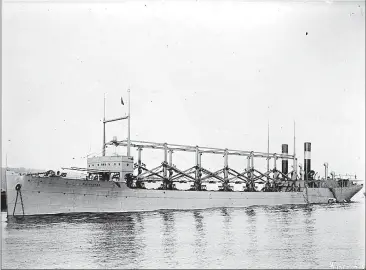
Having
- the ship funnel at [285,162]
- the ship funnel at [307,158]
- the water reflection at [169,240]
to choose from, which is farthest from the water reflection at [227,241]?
the ship funnel at [307,158]

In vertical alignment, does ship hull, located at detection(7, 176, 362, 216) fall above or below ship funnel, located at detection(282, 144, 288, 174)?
below

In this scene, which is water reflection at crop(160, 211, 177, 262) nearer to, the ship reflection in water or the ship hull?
the ship reflection in water

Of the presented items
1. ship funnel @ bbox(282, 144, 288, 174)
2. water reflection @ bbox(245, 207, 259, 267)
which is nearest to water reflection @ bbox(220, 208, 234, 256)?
water reflection @ bbox(245, 207, 259, 267)

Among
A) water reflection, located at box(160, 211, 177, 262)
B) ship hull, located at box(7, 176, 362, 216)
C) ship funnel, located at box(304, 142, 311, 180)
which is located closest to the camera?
water reflection, located at box(160, 211, 177, 262)

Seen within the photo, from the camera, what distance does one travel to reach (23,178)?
31.0 meters

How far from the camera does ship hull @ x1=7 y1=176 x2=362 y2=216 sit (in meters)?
31.2

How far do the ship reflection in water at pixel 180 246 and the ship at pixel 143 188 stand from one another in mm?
8031

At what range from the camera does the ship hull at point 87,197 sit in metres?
31.2

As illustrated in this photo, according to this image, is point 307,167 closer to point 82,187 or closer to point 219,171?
point 219,171

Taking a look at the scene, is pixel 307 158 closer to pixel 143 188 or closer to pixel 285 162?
pixel 285 162

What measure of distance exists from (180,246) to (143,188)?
2185cm

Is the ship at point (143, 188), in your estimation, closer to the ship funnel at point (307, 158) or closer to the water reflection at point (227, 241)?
the ship funnel at point (307, 158)

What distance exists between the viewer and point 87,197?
3284cm

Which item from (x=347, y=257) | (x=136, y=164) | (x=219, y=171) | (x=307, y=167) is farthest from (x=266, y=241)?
(x=307, y=167)
